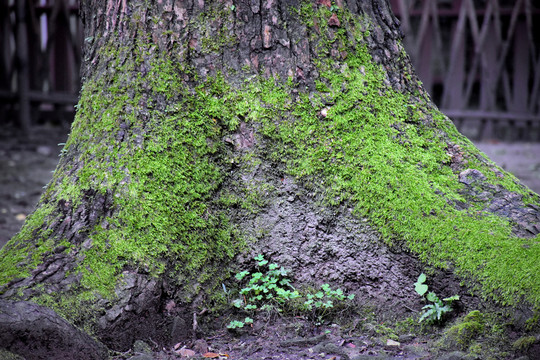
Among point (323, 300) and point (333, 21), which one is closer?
point (323, 300)

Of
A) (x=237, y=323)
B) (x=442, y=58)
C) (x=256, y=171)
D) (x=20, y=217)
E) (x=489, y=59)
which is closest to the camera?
(x=237, y=323)

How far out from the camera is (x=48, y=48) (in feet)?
24.2

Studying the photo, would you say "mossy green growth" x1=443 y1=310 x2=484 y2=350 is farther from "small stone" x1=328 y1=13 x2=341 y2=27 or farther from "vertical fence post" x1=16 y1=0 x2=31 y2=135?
"vertical fence post" x1=16 y1=0 x2=31 y2=135

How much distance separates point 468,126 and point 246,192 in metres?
7.29

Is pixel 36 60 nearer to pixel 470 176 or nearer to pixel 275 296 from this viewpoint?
pixel 275 296

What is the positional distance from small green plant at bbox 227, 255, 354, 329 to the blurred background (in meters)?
4.90

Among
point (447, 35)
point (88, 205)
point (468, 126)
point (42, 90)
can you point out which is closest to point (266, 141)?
point (88, 205)

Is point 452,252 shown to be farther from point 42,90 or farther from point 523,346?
point 42,90

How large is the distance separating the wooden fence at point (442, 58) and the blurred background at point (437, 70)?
15 millimetres

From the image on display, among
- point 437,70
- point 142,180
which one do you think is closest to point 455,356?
point 142,180

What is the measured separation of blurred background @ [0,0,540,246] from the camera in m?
7.10

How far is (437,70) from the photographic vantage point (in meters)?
9.12

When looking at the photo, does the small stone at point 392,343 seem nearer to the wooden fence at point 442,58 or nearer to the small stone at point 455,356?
the small stone at point 455,356

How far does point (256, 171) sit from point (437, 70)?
7.89 meters
